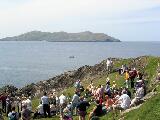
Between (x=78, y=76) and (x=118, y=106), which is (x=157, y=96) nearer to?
(x=118, y=106)

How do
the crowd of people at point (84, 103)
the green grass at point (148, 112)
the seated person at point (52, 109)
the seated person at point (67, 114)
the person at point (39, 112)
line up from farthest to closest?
the seated person at point (52, 109)
the person at point (39, 112)
the crowd of people at point (84, 103)
the seated person at point (67, 114)
the green grass at point (148, 112)

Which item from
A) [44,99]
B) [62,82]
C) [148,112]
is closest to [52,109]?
[44,99]

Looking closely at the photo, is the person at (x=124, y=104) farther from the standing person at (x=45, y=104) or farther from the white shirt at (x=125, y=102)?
the standing person at (x=45, y=104)

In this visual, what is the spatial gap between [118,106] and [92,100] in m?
10.1

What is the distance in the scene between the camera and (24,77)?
134750mm

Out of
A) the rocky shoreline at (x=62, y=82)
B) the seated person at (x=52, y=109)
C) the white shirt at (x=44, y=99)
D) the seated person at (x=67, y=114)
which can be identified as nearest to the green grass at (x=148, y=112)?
the seated person at (x=67, y=114)

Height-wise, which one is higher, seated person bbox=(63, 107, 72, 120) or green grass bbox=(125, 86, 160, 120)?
green grass bbox=(125, 86, 160, 120)

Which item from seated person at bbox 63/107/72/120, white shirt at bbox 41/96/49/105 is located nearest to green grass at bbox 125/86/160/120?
seated person at bbox 63/107/72/120

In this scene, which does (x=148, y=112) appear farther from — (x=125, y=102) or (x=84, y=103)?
(x=84, y=103)

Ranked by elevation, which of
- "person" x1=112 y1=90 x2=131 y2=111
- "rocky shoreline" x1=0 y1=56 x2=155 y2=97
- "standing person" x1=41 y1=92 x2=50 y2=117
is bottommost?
"rocky shoreline" x1=0 y1=56 x2=155 y2=97

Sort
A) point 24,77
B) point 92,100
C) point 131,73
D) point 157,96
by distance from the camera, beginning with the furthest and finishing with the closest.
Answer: point 24,77
point 131,73
point 92,100
point 157,96

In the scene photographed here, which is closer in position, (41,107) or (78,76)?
(41,107)

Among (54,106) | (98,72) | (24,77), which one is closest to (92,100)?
(54,106)

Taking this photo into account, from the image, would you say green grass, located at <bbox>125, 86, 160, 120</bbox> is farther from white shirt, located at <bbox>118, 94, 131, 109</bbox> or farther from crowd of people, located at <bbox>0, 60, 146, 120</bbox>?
white shirt, located at <bbox>118, 94, 131, 109</bbox>
